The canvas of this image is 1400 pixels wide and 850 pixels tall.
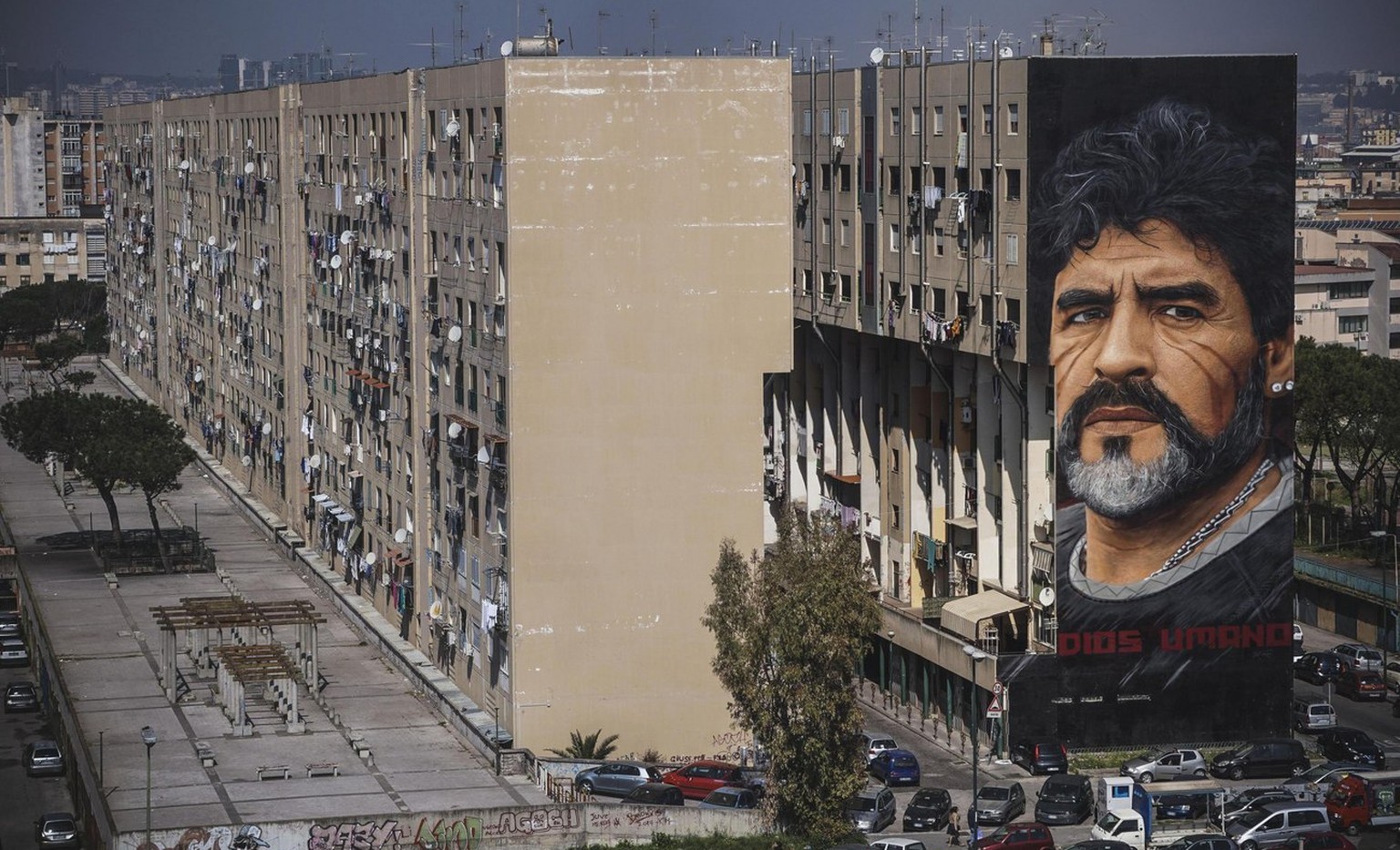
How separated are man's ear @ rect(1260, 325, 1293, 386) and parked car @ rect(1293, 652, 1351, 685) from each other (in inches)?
476

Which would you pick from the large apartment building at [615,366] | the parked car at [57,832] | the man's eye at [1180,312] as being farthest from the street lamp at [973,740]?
the parked car at [57,832]

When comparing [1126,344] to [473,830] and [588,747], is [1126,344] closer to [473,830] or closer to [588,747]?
[588,747]

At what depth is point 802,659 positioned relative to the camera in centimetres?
4909

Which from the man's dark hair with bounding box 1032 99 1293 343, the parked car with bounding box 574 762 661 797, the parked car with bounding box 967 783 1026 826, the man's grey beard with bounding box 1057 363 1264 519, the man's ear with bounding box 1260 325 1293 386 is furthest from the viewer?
the man's ear with bounding box 1260 325 1293 386

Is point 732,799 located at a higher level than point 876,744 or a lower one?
higher

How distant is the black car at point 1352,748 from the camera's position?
191 feet

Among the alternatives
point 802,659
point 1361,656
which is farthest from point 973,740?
point 1361,656

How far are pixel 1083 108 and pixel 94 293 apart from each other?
11981cm

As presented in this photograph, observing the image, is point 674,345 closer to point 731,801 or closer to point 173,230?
point 731,801

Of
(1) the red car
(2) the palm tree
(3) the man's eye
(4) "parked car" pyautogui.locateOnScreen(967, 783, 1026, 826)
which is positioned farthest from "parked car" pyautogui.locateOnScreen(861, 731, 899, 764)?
(3) the man's eye

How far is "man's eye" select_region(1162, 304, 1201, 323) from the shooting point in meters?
59.5

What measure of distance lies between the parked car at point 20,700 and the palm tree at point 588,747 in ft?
58.7

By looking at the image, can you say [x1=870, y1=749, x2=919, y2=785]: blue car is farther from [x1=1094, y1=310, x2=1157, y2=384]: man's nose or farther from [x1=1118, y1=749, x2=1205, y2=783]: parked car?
[x1=1094, y1=310, x2=1157, y2=384]: man's nose

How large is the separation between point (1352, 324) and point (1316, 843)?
77076mm
